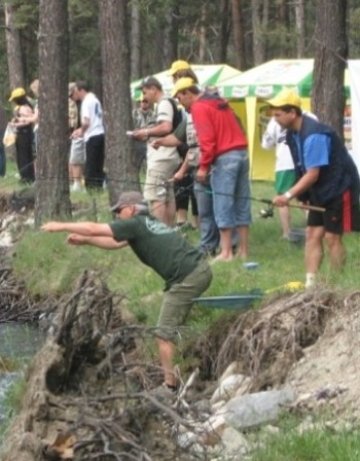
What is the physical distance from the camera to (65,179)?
18359mm

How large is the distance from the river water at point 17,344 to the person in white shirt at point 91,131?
6.65m

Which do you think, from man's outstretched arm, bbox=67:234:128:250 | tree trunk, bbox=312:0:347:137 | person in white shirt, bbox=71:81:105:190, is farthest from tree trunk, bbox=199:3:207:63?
man's outstretched arm, bbox=67:234:128:250

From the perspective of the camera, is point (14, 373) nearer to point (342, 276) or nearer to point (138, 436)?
point (342, 276)

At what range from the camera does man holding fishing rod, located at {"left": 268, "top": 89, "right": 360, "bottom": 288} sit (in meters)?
11.8

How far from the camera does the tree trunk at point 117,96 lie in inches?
688

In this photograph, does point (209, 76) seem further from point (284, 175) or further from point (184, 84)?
point (184, 84)

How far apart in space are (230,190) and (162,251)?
10.7 feet

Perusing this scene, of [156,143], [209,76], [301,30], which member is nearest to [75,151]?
[156,143]

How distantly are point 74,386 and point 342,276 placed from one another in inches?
114

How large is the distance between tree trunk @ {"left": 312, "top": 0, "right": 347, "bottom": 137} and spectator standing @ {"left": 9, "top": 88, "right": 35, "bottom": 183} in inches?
287

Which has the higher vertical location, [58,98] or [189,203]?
[58,98]

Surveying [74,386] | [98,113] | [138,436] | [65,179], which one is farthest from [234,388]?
[98,113]

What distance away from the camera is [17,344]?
13.8m

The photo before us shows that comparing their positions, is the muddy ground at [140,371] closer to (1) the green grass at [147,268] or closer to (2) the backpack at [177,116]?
(1) the green grass at [147,268]
